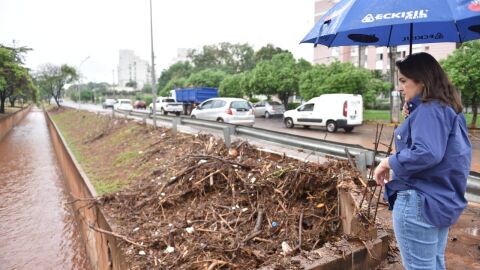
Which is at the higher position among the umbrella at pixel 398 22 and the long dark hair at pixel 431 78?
the umbrella at pixel 398 22

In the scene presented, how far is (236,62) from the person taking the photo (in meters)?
64.6

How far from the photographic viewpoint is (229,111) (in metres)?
16.0

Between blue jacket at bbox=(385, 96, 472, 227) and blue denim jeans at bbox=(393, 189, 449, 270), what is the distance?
0.16ft

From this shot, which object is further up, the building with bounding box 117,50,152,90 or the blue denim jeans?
the building with bounding box 117,50,152,90

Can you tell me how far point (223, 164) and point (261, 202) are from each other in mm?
1203

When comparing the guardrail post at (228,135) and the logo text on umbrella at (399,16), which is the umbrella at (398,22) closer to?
the logo text on umbrella at (399,16)

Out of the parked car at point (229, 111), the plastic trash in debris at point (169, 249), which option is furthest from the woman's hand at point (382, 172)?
the parked car at point (229, 111)

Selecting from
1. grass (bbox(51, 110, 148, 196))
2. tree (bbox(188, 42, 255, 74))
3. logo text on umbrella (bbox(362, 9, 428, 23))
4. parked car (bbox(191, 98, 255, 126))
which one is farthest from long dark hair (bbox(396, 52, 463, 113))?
tree (bbox(188, 42, 255, 74))

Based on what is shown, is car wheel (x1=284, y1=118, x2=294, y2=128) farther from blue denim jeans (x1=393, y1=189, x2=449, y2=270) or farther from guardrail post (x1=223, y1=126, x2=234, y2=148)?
blue denim jeans (x1=393, y1=189, x2=449, y2=270)

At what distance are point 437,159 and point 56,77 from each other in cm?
6291

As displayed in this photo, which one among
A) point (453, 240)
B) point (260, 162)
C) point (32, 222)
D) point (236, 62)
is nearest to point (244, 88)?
point (32, 222)

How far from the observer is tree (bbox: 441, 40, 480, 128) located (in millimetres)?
15336

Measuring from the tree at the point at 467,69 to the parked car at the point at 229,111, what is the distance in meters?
9.41

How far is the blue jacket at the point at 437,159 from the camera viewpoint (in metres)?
1.79
